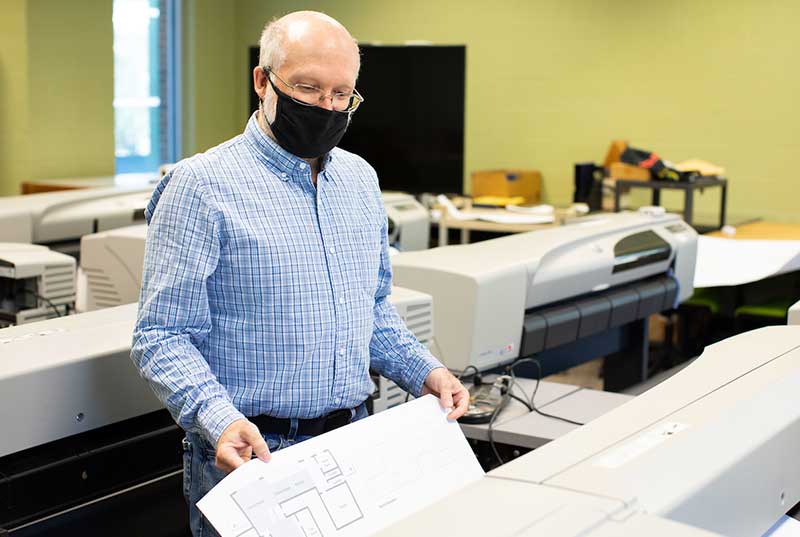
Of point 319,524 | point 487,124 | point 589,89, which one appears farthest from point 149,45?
point 319,524

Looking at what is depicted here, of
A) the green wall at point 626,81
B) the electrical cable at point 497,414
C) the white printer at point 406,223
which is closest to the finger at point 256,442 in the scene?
the electrical cable at point 497,414

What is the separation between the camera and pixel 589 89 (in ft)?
20.0

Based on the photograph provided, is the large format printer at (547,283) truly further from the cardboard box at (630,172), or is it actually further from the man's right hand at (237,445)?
the cardboard box at (630,172)

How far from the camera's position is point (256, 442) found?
135 centimetres

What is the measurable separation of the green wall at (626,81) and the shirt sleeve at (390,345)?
13.9 feet

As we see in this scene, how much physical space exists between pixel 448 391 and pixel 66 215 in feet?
8.74

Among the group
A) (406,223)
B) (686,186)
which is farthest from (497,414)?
(686,186)

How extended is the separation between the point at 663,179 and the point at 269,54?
3658 mm

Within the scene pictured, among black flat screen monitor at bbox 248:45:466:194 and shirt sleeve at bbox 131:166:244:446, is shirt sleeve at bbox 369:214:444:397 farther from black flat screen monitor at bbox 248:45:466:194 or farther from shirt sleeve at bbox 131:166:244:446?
black flat screen monitor at bbox 248:45:466:194

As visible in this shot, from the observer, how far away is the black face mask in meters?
1.53

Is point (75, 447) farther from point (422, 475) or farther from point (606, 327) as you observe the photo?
point (606, 327)

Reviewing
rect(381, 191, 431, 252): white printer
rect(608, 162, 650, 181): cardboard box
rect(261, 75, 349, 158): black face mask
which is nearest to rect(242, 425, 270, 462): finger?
rect(261, 75, 349, 158): black face mask

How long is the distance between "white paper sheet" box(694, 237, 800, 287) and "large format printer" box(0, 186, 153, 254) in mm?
2149

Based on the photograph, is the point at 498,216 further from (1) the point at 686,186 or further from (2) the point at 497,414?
(2) the point at 497,414
